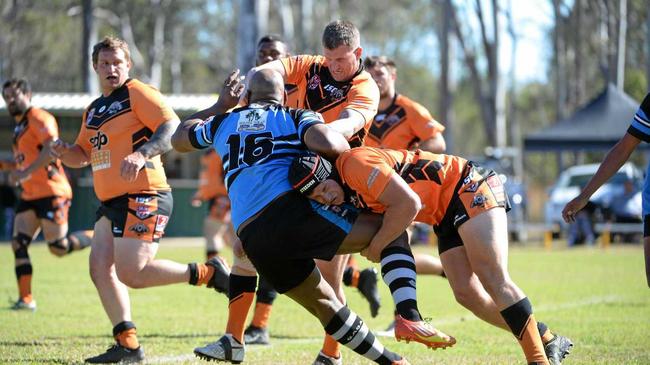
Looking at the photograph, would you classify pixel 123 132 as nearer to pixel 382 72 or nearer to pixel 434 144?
pixel 382 72

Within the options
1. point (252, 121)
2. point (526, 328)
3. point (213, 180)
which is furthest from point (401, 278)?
point (213, 180)

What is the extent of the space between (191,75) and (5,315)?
46.2 metres

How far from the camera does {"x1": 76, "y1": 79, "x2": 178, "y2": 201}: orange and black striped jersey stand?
7199 mm

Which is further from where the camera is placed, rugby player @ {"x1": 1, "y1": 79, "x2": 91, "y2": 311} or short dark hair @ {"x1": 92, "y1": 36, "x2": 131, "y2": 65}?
rugby player @ {"x1": 1, "y1": 79, "x2": 91, "y2": 311}

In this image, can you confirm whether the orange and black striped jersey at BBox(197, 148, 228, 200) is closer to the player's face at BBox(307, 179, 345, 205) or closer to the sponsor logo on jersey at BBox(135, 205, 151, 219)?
the sponsor logo on jersey at BBox(135, 205, 151, 219)

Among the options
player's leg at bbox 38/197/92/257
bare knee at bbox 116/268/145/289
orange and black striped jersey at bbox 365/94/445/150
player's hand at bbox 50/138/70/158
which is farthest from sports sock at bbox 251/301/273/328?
player's leg at bbox 38/197/92/257

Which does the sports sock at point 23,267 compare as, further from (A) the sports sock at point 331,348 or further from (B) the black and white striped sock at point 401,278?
(B) the black and white striped sock at point 401,278

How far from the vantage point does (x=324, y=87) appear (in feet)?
22.0

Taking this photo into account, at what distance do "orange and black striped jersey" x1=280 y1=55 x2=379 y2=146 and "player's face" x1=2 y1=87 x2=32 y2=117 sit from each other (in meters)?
4.78

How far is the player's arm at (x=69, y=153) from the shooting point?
7.42m

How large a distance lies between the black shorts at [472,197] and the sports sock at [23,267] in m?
5.89

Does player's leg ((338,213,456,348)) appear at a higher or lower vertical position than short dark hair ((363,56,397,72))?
lower

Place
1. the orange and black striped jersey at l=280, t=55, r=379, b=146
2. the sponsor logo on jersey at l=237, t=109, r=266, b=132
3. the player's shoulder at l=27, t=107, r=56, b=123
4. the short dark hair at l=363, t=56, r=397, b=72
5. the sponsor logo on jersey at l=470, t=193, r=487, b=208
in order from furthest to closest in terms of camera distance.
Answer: the player's shoulder at l=27, t=107, r=56, b=123 < the short dark hair at l=363, t=56, r=397, b=72 < the orange and black striped jersey at l=280, t=55, r=379, b=146 < the sponsor logo on jersey at l=470, t=193, r=487, b=208 < the sponsor logo on jersey at l=237, t=109, r=266, b=132

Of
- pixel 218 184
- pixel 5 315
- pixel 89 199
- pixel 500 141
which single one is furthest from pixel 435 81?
pixel 5 315
